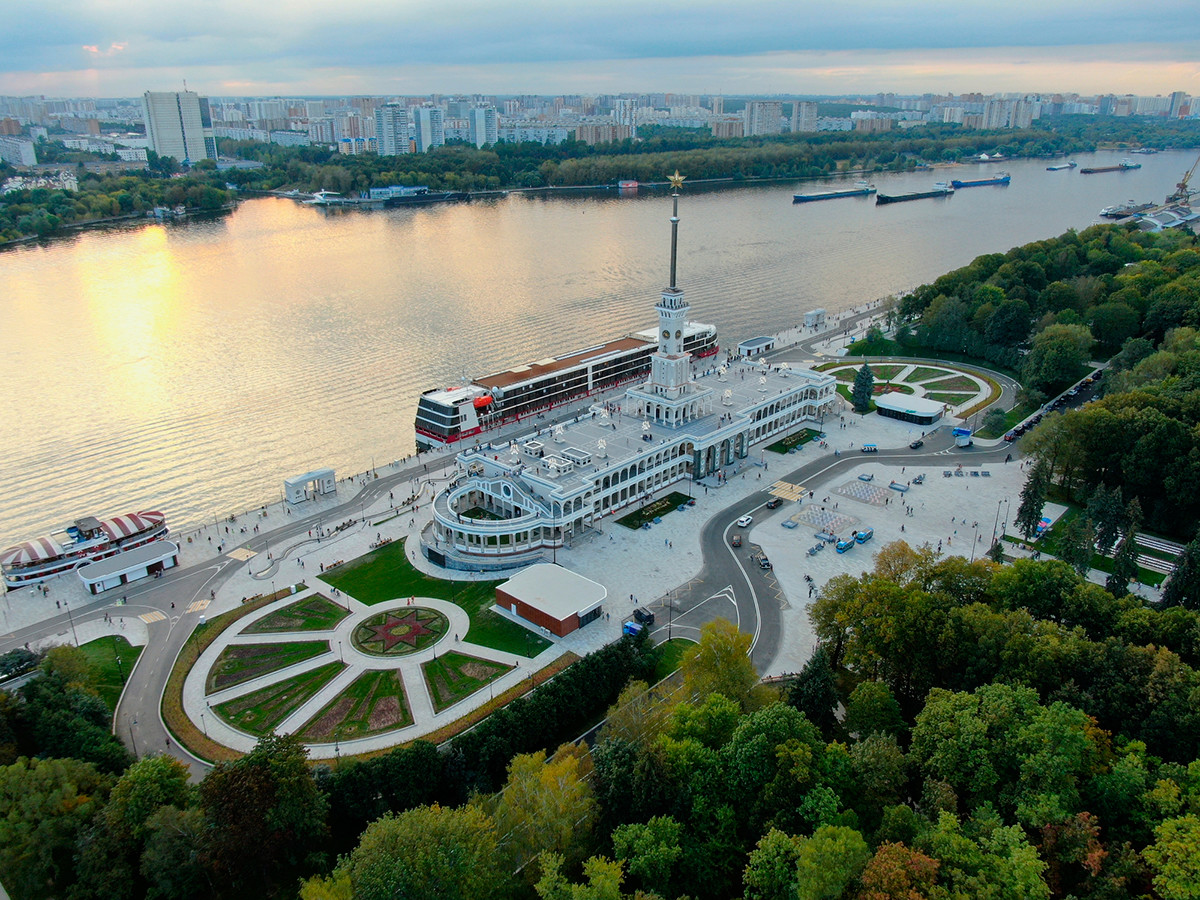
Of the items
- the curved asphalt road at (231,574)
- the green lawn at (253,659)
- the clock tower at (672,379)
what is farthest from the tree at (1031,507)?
the green lawn at (253,659)

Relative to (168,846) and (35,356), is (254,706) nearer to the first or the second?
(168,846)

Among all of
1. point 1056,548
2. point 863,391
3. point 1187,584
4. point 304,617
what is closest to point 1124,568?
point 1187,584

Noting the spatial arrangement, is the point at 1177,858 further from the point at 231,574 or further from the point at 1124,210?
the point at 1124,210

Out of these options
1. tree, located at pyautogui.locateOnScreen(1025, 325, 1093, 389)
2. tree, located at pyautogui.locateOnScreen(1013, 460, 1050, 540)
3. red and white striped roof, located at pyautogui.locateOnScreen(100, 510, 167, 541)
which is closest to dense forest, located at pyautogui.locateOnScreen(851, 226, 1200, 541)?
tree, located at pyautogui.locateOnScreen(1025, 325, 1093, 389)

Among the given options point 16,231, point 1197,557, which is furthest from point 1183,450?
point 16,231

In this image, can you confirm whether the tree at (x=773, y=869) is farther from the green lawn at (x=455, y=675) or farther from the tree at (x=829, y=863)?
the green lawn at (x=455, y=675)

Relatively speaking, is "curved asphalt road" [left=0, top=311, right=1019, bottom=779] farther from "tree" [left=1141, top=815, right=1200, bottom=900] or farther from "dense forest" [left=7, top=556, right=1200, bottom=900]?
"tree" [left=1141, top=815, right=1200, bottom=900]

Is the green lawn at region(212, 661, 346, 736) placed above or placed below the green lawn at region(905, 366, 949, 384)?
below
